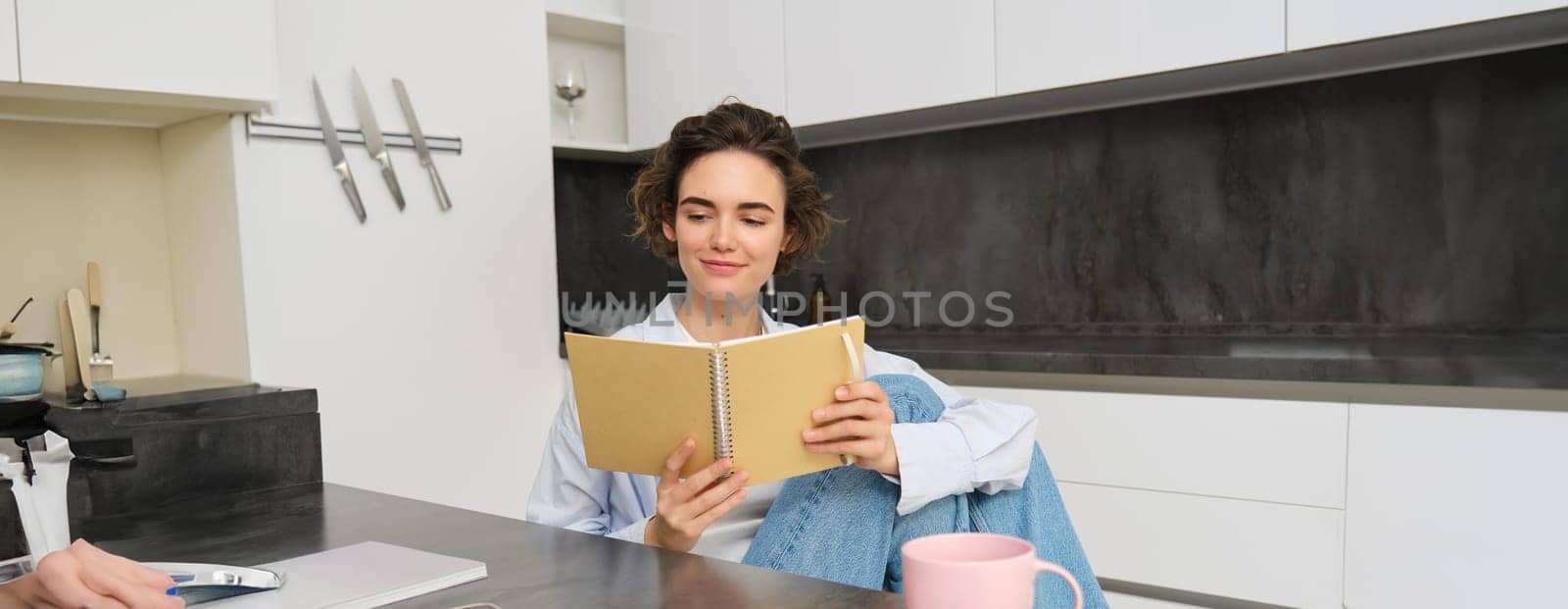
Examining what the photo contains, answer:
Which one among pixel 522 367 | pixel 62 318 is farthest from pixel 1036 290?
pixel 62 318

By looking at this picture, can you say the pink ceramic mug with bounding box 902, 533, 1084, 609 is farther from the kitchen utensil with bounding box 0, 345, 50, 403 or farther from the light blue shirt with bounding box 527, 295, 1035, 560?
the kitchen utensil with bounding box 0, 345, 50, 403

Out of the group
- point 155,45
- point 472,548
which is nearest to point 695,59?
point 155,45

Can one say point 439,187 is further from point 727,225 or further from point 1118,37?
point 1118,37

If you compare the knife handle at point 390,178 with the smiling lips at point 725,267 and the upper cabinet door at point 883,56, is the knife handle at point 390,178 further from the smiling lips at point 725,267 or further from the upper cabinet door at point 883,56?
the smiling lips at point 725,267

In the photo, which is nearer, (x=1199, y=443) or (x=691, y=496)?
(x=691, y=496)

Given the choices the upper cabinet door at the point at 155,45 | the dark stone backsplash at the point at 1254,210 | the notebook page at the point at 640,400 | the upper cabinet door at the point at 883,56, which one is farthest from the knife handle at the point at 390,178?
the notebook page at the point at 640,400

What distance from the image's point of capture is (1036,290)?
2.68 m

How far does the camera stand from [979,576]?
57 centimetres

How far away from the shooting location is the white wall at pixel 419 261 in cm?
225

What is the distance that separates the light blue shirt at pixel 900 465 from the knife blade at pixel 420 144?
1.15 meters

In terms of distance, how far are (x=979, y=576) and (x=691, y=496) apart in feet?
1.70

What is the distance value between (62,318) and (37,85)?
424mm

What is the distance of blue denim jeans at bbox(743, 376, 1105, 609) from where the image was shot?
1.05 m

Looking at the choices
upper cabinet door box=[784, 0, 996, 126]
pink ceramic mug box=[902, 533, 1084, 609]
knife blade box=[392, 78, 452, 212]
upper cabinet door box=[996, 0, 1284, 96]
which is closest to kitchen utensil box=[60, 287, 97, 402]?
knife blade box=[392, 78, 452, 212]
